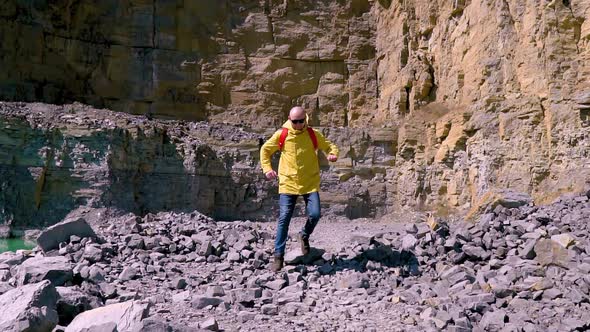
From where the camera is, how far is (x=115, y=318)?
332 centimetres

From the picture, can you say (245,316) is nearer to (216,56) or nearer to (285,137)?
(285,137)

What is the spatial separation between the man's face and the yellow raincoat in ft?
0.16

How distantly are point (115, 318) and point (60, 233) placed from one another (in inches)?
125

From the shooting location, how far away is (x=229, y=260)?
562 cm

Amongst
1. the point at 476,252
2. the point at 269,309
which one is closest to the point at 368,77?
the point at 476,252

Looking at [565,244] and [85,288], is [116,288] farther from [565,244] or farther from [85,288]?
[565,244]

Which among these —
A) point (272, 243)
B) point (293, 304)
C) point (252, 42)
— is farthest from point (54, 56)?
point (293, 304)

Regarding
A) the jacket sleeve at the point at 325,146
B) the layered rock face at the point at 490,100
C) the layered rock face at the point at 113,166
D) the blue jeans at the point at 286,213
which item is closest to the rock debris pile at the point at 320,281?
the blue jeans at the point at 286,213

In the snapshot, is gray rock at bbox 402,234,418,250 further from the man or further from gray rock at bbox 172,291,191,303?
gray rock at bbox 172,291,191,303

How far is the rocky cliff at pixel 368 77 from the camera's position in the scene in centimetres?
1016

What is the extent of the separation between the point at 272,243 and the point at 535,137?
264 inches

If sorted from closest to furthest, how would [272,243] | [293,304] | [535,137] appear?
[293,304]
[272,243]
[535,137]

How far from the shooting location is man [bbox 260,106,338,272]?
17.3ft

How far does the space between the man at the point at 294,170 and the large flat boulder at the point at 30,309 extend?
232 cm
